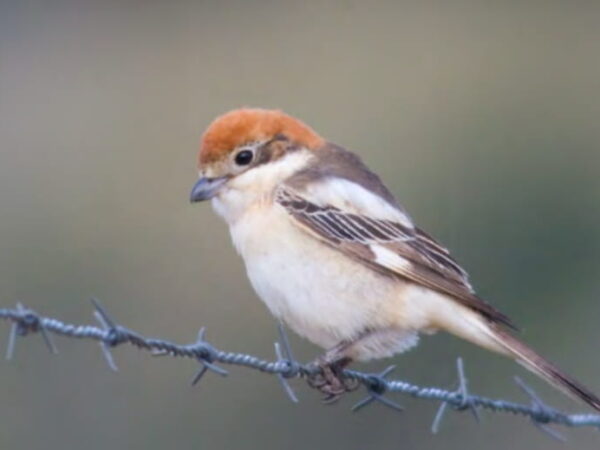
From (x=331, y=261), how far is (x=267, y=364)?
2.60ft

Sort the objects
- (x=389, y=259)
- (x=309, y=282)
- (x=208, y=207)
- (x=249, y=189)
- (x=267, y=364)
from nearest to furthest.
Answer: (x=267, y=364)
(x=309, y=282)
(x=389, y=259)
(x=249, y=189)
(x=208, y=207)

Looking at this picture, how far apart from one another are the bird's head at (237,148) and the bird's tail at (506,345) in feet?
2.58

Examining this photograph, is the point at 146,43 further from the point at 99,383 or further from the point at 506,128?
the point at 99,383

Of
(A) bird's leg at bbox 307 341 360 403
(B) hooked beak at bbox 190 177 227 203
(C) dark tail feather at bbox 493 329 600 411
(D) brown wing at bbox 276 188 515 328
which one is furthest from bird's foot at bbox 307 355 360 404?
(B) hooked beak at bbox 190 177 227 203

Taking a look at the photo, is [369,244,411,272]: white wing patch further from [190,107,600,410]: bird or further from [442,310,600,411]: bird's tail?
[442,310,600,411]: bird's tail

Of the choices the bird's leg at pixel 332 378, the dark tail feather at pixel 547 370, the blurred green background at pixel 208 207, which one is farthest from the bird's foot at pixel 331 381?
the blurred green background at pixel 208 207

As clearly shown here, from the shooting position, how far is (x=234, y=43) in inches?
558

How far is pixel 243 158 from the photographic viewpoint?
6.29 metres

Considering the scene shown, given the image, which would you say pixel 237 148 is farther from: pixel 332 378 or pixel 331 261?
pixel 332 378

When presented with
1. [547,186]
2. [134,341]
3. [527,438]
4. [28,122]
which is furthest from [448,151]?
[134,341]

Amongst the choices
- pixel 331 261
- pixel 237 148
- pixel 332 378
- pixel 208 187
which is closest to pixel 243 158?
pixel 237 148

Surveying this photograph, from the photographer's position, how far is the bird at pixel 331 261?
237 inches

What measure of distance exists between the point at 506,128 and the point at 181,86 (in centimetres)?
222

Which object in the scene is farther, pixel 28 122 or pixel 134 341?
pixel 28 122
